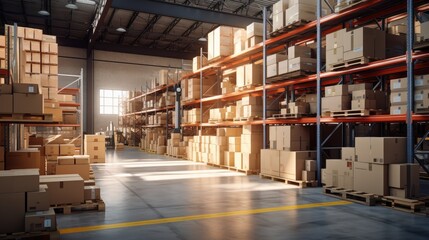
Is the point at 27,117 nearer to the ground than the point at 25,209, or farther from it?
farther from it

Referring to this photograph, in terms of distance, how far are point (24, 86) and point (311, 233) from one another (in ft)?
14.0

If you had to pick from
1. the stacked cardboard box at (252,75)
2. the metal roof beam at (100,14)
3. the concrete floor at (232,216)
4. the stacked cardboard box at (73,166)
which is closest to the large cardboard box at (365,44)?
the concrete floor at (232,216)

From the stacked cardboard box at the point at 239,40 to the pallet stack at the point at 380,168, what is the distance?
5.82m

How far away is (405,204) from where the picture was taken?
19.5 feet

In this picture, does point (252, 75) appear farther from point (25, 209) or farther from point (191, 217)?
point (25, 209)

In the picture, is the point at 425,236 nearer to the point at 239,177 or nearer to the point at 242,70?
the point at 239,177

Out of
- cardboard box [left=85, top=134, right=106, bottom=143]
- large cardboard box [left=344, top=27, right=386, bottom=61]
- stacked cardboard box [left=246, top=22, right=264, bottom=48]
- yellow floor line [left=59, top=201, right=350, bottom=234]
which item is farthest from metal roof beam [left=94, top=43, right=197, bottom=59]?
yellow floor line [left=59, top=201, right=350, bottom=234]

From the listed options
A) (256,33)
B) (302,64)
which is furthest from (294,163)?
(256,33)

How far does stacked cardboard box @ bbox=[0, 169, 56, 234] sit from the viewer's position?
4.25 meters

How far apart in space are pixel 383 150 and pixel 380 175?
1.48 ft

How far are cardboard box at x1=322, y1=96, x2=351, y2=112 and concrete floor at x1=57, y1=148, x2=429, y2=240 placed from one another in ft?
5.91

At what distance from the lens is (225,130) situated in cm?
1322

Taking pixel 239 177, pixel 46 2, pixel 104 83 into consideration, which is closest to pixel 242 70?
pixel 239 177

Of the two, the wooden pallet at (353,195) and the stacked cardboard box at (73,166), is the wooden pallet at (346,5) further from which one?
the stacked cardboard box at (73,166)
